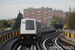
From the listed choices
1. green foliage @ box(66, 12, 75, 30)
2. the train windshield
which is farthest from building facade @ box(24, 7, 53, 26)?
the train windshield

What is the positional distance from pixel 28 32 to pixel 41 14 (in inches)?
3980

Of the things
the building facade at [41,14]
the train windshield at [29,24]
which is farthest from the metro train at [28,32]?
the building facade at [41,14]

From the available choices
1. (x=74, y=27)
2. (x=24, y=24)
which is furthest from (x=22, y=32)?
(x=74, y=27)

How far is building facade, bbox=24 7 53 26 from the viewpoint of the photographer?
4718 inches

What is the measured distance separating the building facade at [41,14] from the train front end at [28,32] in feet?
326

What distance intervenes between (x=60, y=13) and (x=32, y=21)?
131 metres

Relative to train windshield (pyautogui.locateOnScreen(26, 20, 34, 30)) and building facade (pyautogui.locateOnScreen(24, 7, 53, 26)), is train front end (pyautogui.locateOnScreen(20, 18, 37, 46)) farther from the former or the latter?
building facade (pyautogui.locateOnScreen(24, 7, 53, 26))

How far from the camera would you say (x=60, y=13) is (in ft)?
489

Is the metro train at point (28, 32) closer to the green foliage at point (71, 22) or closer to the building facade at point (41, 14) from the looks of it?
the green foliage at point (71, 22)

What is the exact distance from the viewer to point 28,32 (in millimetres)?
19688

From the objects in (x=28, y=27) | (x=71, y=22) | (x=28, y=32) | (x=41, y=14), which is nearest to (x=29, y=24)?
(x=28, y=27)

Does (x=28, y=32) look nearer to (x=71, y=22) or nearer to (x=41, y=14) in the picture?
(x=71, y=22)

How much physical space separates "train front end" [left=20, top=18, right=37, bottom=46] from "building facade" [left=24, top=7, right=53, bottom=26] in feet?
326

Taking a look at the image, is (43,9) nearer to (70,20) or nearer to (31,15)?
(31,15)
